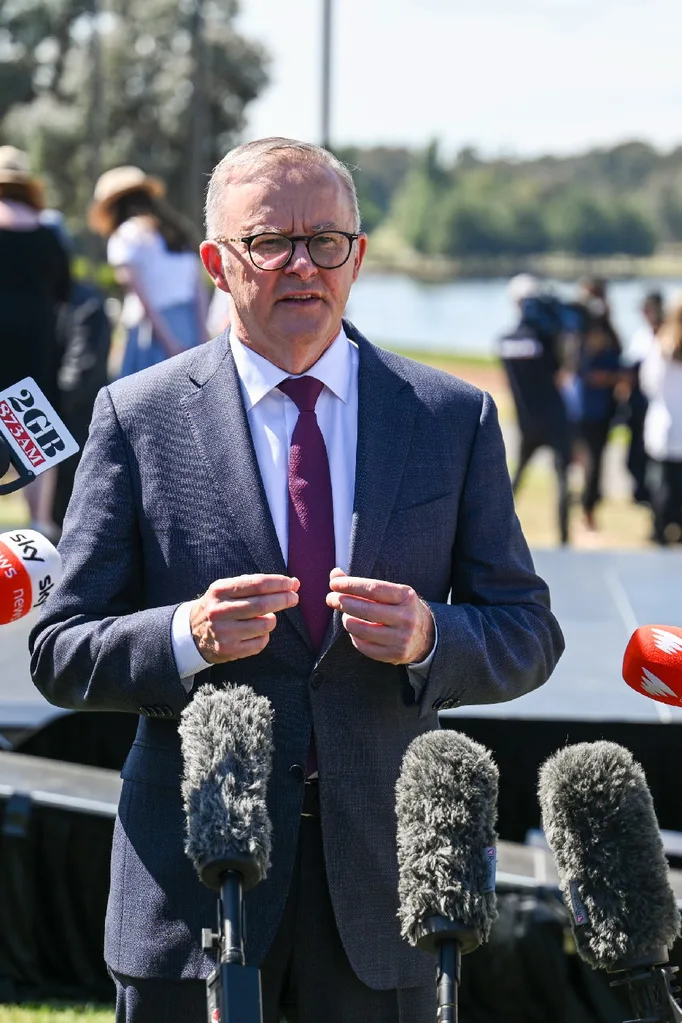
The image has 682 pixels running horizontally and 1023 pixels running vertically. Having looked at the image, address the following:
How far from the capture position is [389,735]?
6.96 ft

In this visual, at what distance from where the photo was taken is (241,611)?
1.86 meters

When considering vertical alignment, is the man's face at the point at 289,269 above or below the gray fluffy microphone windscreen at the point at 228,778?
above

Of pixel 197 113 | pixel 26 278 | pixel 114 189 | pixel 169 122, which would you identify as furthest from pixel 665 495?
pixel 169 122

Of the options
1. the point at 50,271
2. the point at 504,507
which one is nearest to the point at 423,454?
the point at 504,507

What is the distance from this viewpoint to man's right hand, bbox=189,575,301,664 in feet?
6.07

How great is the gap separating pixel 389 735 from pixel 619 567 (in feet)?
15.4

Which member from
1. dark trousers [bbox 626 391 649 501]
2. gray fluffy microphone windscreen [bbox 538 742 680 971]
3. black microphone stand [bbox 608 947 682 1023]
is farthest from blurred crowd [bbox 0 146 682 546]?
black microphone stand [bbox 608 947 682 1023]

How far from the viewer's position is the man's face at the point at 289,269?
203cm

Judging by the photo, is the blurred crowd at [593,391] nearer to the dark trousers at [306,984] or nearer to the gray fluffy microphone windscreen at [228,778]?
the dark trousers at [306,984]

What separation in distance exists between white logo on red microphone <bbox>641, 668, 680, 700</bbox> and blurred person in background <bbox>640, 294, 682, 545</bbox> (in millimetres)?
6524

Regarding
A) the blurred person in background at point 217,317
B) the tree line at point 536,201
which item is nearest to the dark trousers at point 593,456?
the blurred person in background at point 217,317

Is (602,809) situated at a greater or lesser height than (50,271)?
greater

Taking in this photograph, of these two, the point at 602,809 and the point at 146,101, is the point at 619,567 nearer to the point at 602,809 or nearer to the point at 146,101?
the point at 602,809

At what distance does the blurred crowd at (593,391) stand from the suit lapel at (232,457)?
641cm
